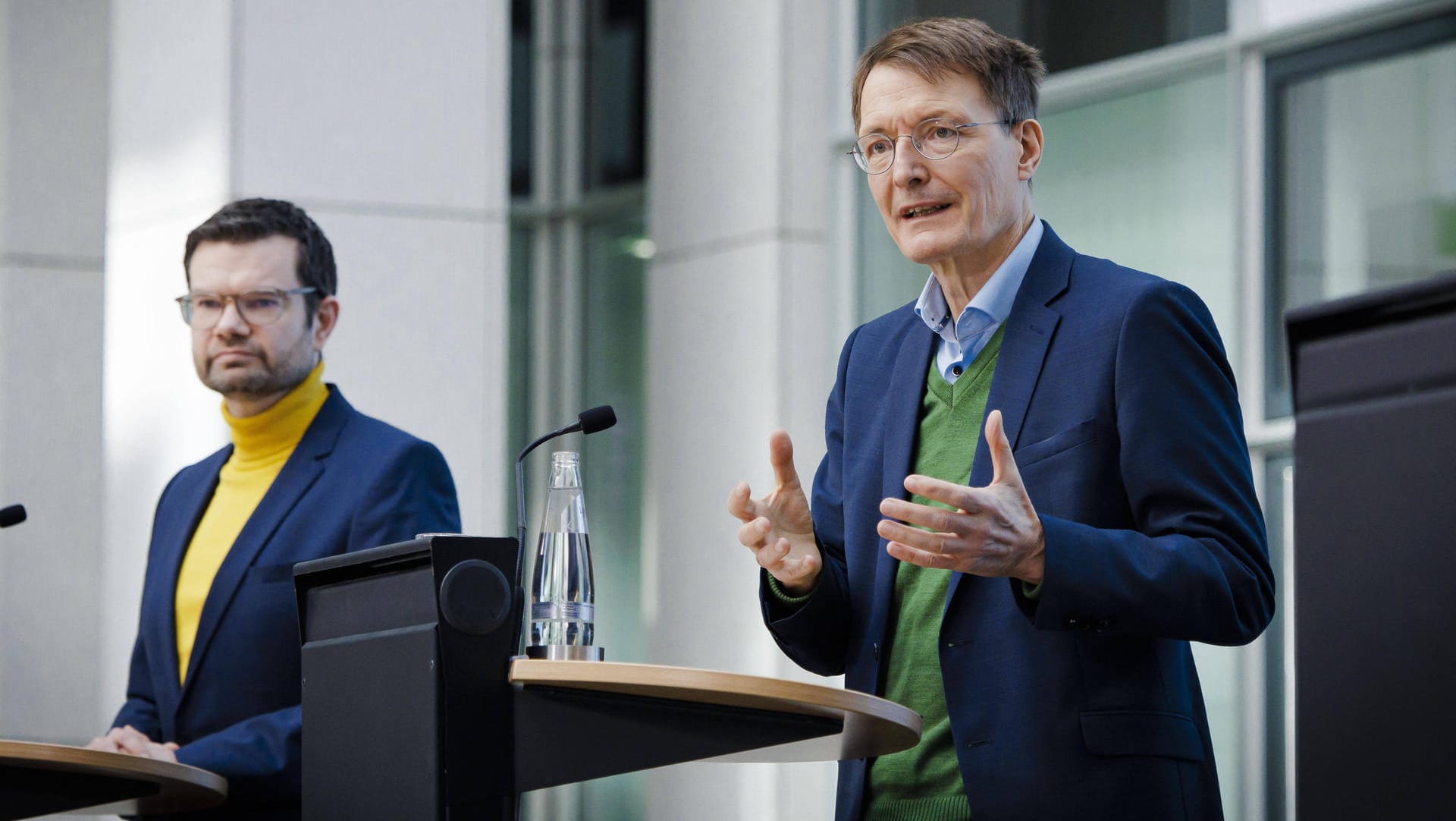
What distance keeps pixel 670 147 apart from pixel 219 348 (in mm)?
4271

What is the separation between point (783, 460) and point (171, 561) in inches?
68.1

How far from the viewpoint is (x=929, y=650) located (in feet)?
8.36

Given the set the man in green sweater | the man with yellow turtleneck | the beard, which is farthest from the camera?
the beard

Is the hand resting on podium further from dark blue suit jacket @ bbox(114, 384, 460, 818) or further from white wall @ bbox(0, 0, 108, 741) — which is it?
white wall @ bbox(0, 0, 108, 741)

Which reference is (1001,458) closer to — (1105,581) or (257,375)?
(1105,581)

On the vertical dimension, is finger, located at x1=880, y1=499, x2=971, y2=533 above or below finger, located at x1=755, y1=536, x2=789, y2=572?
above

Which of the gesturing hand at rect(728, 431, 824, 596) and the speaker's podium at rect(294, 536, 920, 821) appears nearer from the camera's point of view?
the speaker's podium at rect(294, 536, 920, 821)

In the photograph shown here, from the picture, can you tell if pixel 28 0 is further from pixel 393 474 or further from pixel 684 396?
pixel 393 474

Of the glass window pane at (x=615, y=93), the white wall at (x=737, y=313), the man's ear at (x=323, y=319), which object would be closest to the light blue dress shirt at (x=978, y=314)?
the man's ear at (x=323, y=319)

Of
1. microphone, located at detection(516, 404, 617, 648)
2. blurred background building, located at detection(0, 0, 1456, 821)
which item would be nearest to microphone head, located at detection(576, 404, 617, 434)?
microphone, located at detection(516, 404, 617, 648)

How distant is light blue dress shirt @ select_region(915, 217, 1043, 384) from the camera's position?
2.69 metres

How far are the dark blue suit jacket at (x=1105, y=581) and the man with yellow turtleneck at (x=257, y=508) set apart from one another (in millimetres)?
1162

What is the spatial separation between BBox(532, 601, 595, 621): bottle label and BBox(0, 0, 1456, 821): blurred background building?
3.14 m

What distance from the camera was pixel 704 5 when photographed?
7629mm
